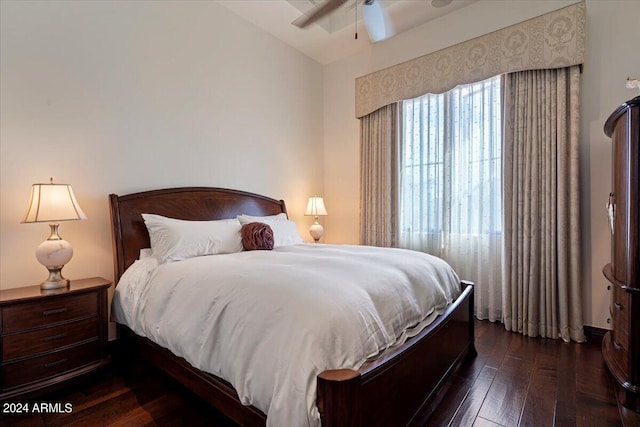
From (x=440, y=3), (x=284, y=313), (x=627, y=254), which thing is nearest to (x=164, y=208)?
(x=284, y=313)

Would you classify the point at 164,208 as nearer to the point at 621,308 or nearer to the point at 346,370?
the point at 346,370

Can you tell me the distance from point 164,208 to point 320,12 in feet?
6.37

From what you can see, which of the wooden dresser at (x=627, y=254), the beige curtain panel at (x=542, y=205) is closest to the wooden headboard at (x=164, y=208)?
the beige curtain panel at (x=542, y=205)

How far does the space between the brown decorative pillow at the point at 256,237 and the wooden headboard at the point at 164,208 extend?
1.79 ft

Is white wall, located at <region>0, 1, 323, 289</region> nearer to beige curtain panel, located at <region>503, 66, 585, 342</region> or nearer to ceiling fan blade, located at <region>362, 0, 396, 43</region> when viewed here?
ceiling fan blade, located at <region>362, 0, 396, 43</region>

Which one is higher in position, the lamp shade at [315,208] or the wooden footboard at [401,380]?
the lamp shade at [315,208]

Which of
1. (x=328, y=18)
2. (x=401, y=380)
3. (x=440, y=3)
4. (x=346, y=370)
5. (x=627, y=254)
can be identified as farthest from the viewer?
(x=328, y=18)

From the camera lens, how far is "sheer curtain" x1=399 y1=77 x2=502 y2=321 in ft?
9.90

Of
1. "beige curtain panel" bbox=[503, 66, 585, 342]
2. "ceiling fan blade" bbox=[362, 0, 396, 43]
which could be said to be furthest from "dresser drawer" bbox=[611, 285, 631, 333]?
"ceiling fan blade" bbox=[362, 0, 396, 43]

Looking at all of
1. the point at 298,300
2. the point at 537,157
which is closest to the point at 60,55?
the point at 298,300

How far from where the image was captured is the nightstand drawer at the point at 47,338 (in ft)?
5.64

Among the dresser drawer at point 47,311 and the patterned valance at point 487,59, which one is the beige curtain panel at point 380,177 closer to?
→ the patterned valance at point 487,59

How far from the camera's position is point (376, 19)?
6.95 ft

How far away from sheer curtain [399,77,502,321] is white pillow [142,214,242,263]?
2.03 m
